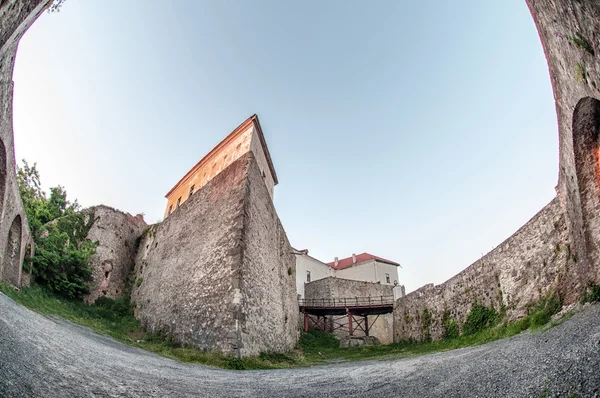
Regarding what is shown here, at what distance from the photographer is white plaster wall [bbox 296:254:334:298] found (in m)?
36.5

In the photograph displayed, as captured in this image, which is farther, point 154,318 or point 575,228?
point 154,318

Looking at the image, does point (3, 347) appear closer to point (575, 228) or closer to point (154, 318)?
point (154, 318)

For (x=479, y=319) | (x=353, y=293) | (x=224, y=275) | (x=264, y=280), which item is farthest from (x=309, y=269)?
(x=224, y=275)

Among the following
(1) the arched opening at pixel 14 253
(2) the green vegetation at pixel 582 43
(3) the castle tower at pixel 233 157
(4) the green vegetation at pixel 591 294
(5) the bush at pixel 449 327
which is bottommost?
(5) the bush at pixel 449 327

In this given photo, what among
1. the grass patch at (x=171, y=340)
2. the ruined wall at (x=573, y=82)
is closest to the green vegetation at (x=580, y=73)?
the ruined wall at (x=573, y=82)

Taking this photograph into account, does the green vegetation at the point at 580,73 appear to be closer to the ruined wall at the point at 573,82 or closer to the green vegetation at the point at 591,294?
the ruined wall at the point at 573,82

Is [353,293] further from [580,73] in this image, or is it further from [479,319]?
[580,73]

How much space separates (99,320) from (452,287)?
52.1ft

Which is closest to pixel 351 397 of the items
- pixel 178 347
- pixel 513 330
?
pixel 513 330

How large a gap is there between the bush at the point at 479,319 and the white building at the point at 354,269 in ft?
82.0

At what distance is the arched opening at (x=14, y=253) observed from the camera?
11.9 meters

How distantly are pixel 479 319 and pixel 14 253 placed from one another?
18.8 m

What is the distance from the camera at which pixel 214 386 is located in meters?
5.09

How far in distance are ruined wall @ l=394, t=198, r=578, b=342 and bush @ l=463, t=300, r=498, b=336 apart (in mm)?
250
